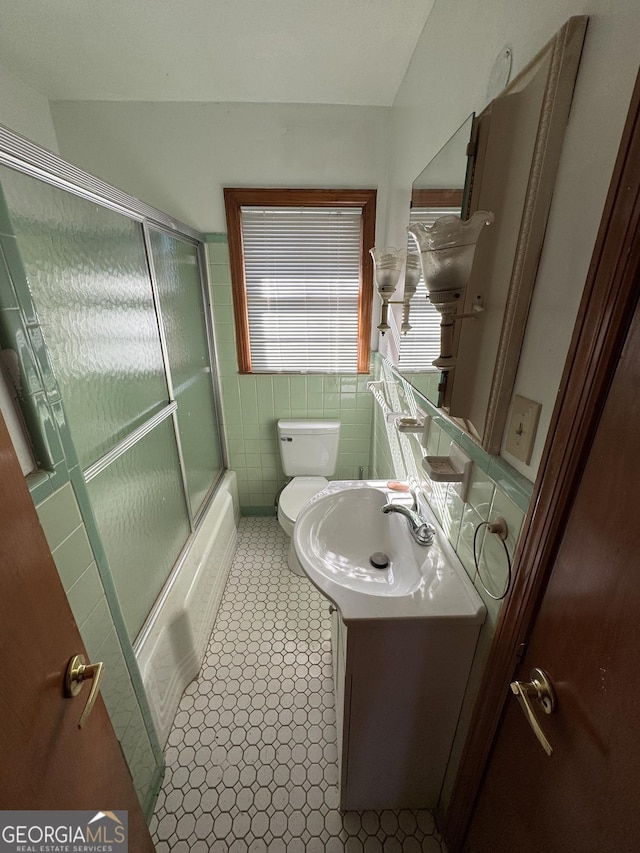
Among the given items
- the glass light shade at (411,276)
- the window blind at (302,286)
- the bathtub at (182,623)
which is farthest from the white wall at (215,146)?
the bathtub at (182,623)

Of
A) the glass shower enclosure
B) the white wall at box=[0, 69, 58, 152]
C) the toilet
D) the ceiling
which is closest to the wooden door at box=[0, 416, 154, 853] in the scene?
the glass shower enclosure

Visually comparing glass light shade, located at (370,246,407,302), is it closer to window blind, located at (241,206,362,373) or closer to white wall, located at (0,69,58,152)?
window blind, located at (241,206,362,373)

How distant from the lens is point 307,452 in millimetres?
2141

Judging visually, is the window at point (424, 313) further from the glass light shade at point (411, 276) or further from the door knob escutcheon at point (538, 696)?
the door knob escutcheon at point (538, 696)

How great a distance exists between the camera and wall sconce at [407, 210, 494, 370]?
26.0 inches

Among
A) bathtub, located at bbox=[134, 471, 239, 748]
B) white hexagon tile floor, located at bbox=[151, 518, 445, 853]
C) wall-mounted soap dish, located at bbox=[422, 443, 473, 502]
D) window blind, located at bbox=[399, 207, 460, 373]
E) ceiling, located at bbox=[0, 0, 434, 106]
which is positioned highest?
ceiling, located at bbox=[0, 0, 434, 106]

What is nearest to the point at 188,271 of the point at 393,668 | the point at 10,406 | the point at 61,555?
the point at 10,406

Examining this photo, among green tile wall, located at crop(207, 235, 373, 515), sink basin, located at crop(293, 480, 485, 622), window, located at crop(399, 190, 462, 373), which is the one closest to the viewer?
sink basin, located at crop(293, 480, 485, 622)

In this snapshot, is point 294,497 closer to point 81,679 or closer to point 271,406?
point 271,406

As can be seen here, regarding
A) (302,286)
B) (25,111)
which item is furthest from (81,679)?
(25,111)

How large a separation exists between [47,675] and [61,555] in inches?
9.8

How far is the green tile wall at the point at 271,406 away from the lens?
2.06 metres

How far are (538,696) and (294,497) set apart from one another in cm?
154

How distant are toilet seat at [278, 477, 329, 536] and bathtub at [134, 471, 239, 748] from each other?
37 cm
